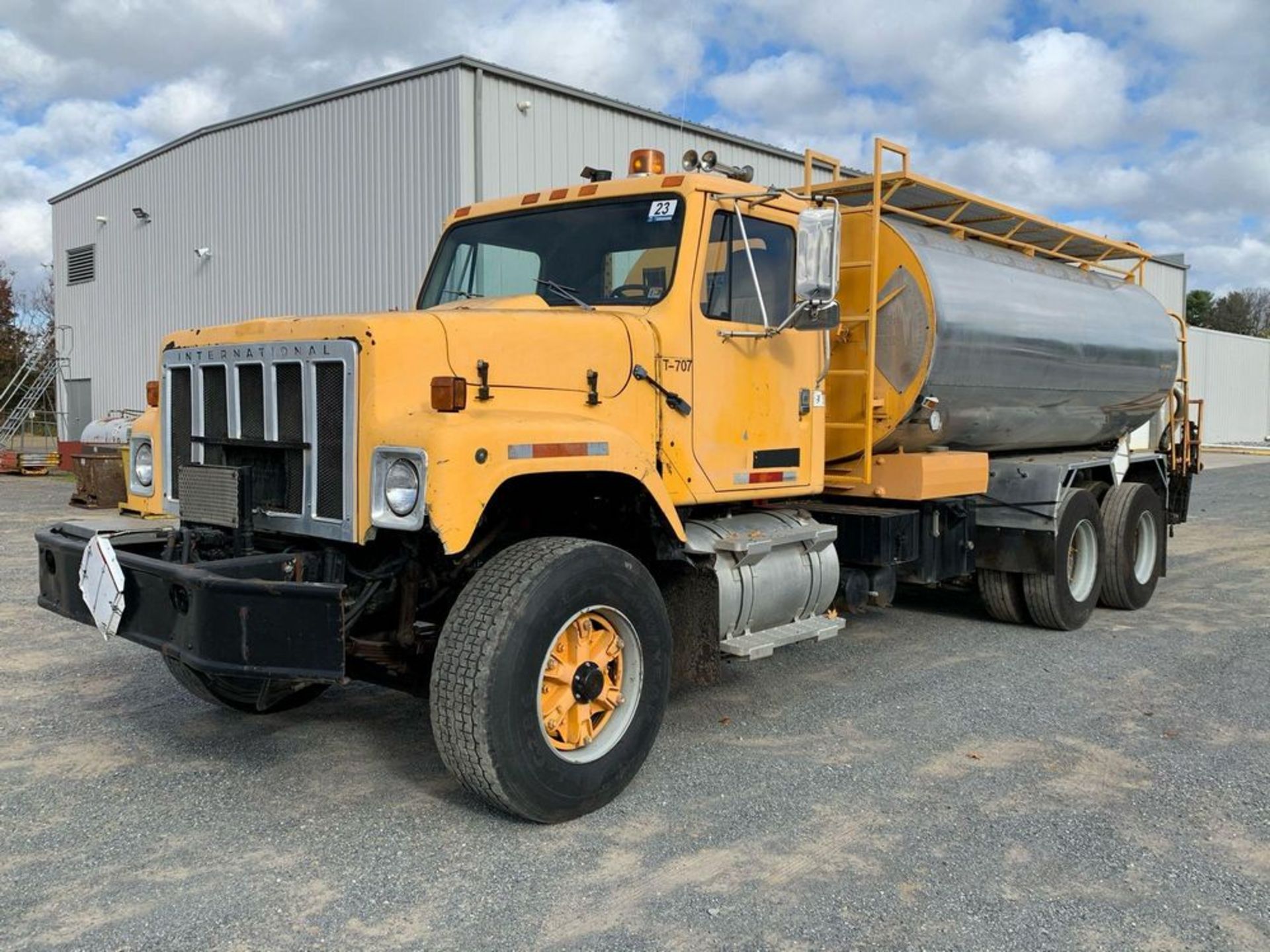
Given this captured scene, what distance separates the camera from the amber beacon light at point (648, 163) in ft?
18.6

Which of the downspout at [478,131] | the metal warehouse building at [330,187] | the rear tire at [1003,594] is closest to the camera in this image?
the rear tire at [1003,594]

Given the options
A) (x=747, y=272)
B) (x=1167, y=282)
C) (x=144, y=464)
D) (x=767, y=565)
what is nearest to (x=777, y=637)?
(x=767, y=565)

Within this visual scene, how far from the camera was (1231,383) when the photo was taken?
40031mm

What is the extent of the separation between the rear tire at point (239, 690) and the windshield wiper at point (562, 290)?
2.27 m

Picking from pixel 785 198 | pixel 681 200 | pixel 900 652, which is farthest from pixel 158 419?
pixel 900 652

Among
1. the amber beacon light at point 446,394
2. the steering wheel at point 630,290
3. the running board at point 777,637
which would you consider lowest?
the running board at point 777,637

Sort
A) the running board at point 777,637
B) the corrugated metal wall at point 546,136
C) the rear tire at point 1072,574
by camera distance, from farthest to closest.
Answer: the corrugated metal wall at point 546,136 → the rear tire at point 1072,574 → the running board at point 777,637

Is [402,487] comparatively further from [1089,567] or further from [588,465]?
[1089,567]

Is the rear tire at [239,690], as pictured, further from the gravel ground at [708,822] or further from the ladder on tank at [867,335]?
the ladder on tank at [867,335]

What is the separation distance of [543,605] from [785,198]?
9.24 ft

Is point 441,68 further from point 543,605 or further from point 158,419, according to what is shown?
point 543,605

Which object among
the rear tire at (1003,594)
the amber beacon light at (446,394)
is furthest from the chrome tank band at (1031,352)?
A: the amber beacon light at (446,394)

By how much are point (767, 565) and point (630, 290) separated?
155 cm

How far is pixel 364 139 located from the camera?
51.5 ft
